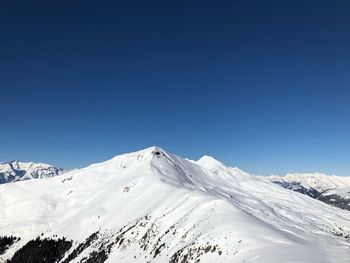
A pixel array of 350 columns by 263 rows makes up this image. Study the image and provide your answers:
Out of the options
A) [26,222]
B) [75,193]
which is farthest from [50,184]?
[26,222]

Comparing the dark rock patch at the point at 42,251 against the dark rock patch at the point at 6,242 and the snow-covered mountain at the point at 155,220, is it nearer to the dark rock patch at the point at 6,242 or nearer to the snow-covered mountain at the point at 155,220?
the snow-covered mountain at the point at 155,220

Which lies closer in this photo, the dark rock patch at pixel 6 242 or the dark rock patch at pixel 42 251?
the dark rock patch at pixel 42 251

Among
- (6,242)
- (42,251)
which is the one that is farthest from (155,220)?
(6,242)

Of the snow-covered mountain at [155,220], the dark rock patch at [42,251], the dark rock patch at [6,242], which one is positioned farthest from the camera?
the dark rock patch at [6,242]

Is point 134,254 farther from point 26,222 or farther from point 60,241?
point 26,222

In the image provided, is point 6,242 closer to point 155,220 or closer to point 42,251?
point 42,251

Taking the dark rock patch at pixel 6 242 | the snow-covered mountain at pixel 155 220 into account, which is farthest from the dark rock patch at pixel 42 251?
the dark rock patch at pixel 6 242

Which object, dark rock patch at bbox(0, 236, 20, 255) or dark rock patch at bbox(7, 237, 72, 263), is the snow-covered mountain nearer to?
dark rock patch at bbox(0, 236, 20, 255)

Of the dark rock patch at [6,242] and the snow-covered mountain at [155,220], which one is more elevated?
the snow-covered mountain at [155,220]

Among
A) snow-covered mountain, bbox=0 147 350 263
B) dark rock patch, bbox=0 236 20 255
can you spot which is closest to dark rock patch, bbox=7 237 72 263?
snow-covered mountain, bbox=0 147 350 263
